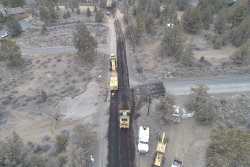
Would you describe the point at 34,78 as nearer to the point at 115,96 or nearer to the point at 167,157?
the point at 115,96

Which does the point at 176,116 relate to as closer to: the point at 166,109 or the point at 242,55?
the point at 166,109

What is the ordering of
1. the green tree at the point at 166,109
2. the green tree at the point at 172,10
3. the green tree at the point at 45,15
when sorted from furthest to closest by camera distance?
1. the green tree at the point at 45,15
2. the green tree at the point at 172,10
3. the green tree at the point at 166,109

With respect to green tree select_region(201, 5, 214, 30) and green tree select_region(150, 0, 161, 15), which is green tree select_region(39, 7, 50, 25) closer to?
green tree select_region(150, 0, 161, 15)

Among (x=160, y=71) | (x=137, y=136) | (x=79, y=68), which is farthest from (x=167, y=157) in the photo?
(x=79, y=68)

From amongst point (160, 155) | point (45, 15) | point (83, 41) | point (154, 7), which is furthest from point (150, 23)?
point (160, 155)

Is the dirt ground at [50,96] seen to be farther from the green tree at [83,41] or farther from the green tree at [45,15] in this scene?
the green tree at [45,15]

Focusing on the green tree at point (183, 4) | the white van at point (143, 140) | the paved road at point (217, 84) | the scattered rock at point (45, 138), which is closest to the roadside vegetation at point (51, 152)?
the scattered rock at point (45, 138)
